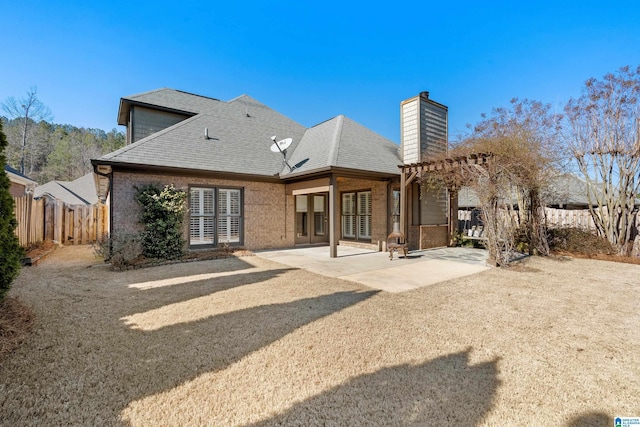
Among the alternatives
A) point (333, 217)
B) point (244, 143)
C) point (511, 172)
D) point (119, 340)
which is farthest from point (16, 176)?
point (511, 172)

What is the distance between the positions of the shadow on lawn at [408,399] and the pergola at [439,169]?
22.7 ft

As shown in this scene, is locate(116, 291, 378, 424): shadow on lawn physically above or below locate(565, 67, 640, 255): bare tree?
below

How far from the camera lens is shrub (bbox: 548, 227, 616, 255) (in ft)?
31.9

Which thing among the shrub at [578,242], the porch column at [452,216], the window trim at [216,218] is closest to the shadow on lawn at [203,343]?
the window trim at [216,218]

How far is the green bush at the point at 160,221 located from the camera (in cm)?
869

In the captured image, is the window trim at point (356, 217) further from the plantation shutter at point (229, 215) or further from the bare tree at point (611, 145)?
the bare tree at point (611, 145)

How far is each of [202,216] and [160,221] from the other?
1676 millimetres

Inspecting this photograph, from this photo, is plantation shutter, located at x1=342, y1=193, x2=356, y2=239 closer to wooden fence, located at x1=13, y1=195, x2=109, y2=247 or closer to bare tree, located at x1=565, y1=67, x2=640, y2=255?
bare tree, located at x1=565, y1=67, x2=640, y2=255

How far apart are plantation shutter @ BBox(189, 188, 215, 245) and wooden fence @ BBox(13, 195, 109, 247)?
3.37m

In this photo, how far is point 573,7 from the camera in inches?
335

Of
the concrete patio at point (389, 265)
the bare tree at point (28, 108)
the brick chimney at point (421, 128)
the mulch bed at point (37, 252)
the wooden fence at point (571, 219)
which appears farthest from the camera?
the bare tree at point (28, 108)

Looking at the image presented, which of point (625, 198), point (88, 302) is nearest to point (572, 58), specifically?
point (625, 198)

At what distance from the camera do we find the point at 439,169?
955cm

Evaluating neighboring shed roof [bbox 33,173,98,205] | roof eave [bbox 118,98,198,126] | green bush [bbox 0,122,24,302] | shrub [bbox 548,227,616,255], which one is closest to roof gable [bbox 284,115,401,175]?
roof eave [bbox 118,98,198,126]
